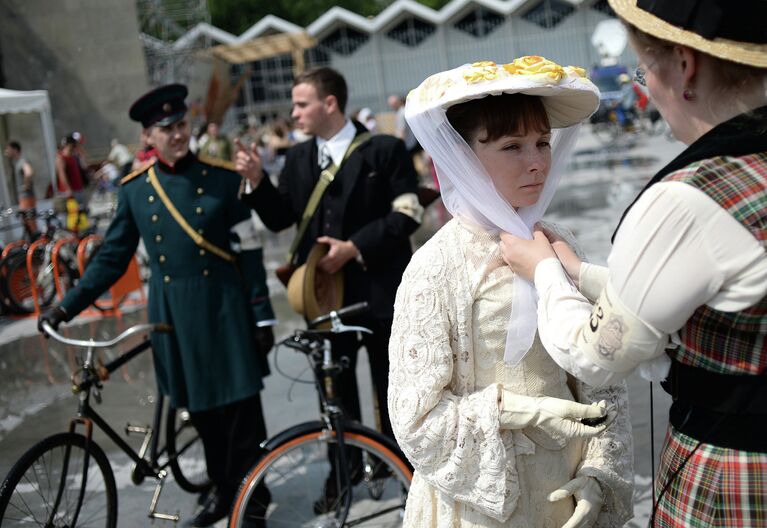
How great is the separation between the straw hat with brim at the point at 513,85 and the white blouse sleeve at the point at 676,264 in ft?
1.88

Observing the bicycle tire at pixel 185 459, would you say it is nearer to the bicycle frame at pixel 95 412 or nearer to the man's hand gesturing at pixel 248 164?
the bicycle frame at pixel 95 412

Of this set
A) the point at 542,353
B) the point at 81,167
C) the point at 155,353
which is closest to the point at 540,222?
the point at 542,353

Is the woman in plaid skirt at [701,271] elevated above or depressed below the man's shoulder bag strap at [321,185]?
above

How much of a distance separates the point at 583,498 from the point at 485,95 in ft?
3.34

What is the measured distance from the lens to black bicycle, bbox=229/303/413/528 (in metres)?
3.49

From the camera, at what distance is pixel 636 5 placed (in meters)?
1.61

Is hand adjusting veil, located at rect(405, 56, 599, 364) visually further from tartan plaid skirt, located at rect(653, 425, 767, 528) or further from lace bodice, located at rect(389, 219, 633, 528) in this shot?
tartan plaid skirt, located at rect(653, 425, 767, 528)

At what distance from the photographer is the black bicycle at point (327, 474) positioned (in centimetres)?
349

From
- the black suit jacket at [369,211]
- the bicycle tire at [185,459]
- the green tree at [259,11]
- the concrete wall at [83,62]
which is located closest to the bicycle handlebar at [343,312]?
the black suit jacket at [369,211]

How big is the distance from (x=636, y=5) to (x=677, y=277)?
0.52m

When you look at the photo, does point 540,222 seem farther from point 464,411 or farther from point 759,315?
point 759,315

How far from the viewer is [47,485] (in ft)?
11.9

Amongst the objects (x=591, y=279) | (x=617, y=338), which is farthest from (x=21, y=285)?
(x=617, y=338)

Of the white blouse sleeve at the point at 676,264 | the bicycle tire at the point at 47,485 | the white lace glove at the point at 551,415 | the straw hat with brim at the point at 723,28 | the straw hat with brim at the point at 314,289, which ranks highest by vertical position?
the straw hat with brim at the point at 723,28
